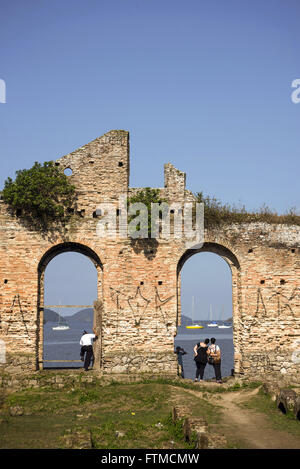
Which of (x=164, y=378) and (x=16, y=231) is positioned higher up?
(x=16, y=231)

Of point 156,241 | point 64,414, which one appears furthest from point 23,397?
point 156,241

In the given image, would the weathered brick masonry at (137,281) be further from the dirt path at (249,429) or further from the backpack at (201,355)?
the dirt path at (249,429)

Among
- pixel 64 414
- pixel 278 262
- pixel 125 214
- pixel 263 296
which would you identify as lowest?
pixel 64 414

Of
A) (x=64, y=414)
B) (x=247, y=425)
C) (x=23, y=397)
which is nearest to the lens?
(x=247, y=425)

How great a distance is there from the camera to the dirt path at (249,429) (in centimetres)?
988

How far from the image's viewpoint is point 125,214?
16.7 meters

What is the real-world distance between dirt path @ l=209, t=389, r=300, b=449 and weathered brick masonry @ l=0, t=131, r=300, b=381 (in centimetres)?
274

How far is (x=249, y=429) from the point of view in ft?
36.7

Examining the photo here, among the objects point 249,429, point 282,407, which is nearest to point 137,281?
point 282,407

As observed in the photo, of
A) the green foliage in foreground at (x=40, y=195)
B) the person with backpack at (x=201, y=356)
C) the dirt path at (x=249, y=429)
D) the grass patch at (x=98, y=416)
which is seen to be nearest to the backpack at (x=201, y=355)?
the person with backpack at (x=201, y=356)

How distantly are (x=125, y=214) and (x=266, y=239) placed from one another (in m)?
5.05

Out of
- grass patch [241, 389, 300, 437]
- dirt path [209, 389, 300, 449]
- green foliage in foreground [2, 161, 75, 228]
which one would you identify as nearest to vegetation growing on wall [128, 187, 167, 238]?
green foliage in foreground [2, 161, 75, 228]
